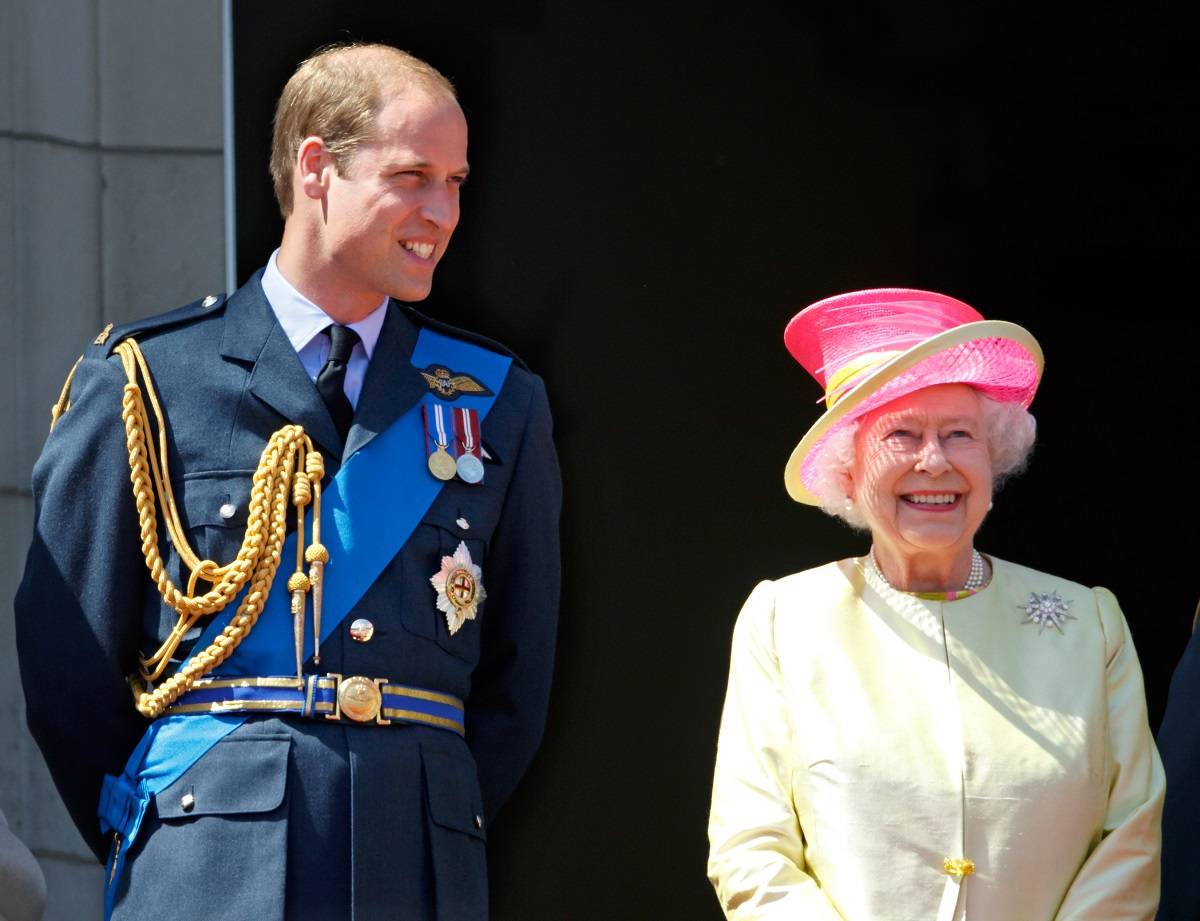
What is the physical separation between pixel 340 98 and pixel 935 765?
53.0 inches

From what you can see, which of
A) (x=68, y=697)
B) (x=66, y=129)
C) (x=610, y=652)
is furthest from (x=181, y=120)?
(x=68, y=697)

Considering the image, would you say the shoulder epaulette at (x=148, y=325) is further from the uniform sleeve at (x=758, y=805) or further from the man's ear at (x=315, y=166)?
the uniform sleeve at (x=758, y=805)

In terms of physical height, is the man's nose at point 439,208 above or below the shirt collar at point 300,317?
above

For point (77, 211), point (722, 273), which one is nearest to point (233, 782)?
point (722, 273)

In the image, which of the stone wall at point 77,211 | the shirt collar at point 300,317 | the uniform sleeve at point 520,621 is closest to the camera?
the shirt collar at point 300,317

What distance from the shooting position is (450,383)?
365 cm

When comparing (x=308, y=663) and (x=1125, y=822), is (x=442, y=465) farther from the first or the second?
(x=1125, y=822)

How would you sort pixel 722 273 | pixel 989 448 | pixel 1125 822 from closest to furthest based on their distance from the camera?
1. pixel 1125 822
2. pixel 989 448
3. pixel 722 273

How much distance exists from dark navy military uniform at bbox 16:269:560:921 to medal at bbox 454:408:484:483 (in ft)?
0.07

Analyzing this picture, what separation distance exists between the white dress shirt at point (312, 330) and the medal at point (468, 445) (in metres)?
0.17

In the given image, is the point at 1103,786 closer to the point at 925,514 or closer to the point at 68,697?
the point at 925,514

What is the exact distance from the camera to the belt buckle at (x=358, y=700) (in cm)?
334

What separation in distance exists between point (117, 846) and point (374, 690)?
448 millimetres

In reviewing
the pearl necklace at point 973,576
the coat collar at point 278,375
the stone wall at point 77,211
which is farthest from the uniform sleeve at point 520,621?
the stone wall at point 77,211
